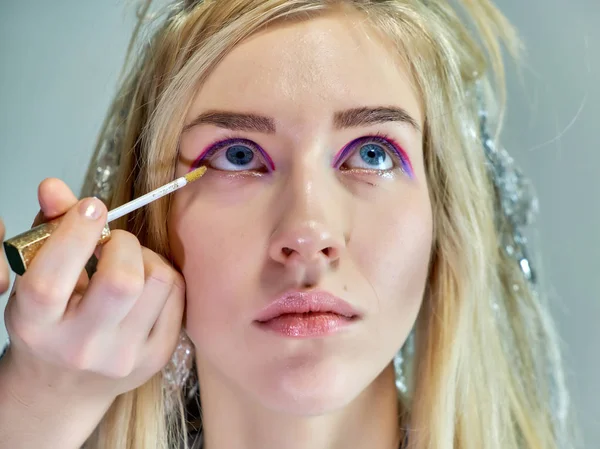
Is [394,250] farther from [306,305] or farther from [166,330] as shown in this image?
[166,330]

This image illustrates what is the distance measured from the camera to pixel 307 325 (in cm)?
93

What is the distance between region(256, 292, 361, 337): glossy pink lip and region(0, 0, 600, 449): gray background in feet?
2.10

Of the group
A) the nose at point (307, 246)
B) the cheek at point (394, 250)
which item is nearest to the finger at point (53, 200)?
the nose at point (307, 246)

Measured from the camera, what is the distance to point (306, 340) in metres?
0.93

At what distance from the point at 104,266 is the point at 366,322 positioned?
35cm

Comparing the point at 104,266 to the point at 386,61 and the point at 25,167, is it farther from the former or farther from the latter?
the point at 25,167

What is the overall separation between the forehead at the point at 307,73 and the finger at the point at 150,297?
22 cm

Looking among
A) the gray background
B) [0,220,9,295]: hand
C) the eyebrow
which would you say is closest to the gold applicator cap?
[0,220,9,295]: hand

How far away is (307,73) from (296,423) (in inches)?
19.9

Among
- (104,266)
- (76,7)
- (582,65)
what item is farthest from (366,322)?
(76,7)

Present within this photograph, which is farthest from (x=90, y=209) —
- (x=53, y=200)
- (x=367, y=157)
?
(x=367, y=157)

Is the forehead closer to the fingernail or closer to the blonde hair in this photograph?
the blonde hair

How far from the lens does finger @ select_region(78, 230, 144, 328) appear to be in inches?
34.1

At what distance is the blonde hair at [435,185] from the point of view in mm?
1025
